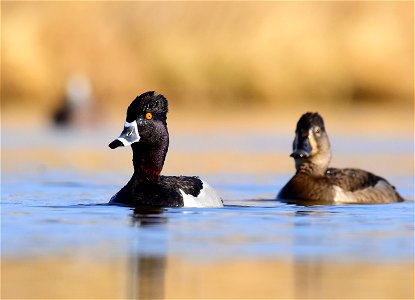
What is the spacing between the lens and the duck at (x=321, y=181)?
48.8ft

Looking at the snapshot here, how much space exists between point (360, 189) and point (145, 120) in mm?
3241

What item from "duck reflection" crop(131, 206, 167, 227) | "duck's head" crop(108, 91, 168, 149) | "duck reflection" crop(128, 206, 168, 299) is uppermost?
"duck's head" crop(108, 91, 168, 149)

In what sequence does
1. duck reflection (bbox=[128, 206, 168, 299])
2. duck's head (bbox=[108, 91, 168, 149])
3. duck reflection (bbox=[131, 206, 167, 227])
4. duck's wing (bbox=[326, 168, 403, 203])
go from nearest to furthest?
1. duck reflection (bbox=[128, 206, 168, 299])
2. duck reflection (bbox=[131, 206, 167, 227])
3. duck's head (bbox=[108, 91, 168, 149])
4. duck's wing (bbox=[326, 168, 403, 203])

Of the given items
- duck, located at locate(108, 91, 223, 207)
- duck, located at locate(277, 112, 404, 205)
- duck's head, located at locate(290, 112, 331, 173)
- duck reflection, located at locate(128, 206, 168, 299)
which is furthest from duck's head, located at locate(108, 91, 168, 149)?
duck's head, located at locate(290, 112, 331, 173)

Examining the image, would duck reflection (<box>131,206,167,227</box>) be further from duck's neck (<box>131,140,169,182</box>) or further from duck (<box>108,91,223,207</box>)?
duck's neck (<box>131,140,169,182</box>)

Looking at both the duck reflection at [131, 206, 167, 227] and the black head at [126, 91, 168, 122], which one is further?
the black head at [126, 91, 168, 122]

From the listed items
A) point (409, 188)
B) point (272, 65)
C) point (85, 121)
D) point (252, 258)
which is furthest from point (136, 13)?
point (252, 258)

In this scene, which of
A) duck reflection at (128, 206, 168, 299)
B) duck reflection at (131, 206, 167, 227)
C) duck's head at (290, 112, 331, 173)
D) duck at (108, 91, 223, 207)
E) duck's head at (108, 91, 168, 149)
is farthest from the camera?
duck's head at (290, 112, 331, 173)

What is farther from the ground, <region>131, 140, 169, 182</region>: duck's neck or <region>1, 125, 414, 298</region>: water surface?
<region>131, 140, 169, 182</region>: duck's neck

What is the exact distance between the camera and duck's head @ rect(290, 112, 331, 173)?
1552 centimetres

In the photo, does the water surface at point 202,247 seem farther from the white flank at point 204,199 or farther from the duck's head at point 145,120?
the duck's head at point 145,120

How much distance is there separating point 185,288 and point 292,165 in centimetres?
1271

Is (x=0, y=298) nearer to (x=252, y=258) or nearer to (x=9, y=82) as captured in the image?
(x=252, y=258)

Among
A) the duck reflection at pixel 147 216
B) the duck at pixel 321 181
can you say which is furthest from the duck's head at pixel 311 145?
the duck reflection at pixel 147 216
